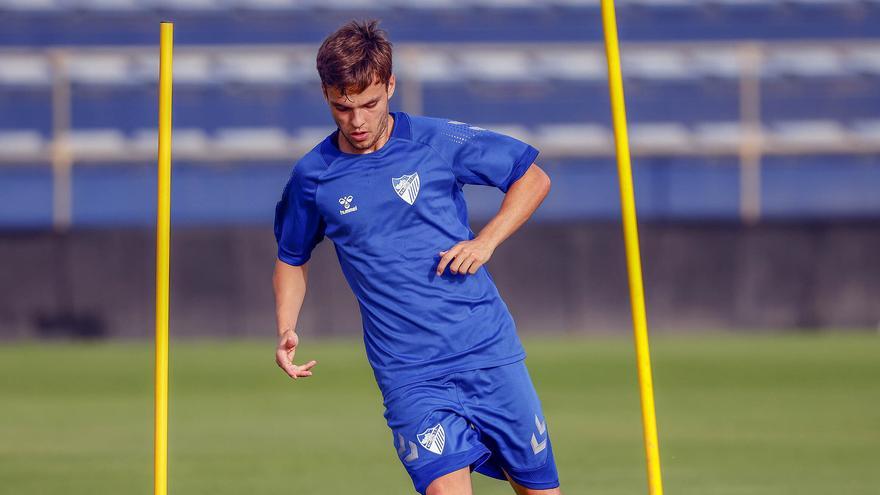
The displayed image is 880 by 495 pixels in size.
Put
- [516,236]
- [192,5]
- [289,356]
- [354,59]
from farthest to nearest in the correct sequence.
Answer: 1. [192,5]
2. [516,236]
3. [289,356]
4. [354,59]

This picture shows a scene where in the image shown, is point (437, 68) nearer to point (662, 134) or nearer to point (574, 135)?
point (574, 135)

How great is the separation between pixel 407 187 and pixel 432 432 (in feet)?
2.24

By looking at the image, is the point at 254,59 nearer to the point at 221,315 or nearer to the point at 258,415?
the point at 221,315

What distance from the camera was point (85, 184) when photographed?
1805 centimetres

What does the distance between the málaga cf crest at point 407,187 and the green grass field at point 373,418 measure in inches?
108

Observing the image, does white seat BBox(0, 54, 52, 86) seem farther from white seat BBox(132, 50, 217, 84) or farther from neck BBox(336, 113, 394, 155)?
neck BBox(336, 113, 394, 155)

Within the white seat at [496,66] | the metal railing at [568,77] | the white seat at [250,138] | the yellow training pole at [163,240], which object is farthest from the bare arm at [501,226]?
the white seat at [496,66]

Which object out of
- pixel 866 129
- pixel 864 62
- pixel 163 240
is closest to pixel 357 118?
pixel 163 240

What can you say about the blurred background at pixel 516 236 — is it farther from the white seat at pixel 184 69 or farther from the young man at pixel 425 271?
the young man at pixel 425 271

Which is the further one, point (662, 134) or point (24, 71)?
point (24, 71)

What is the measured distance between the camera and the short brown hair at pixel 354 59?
3855 mm

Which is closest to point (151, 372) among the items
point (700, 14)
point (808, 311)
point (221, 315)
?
point (221, 315)

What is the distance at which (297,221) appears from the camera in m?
4.27

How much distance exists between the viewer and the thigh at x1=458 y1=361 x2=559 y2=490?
4023 millimetres
